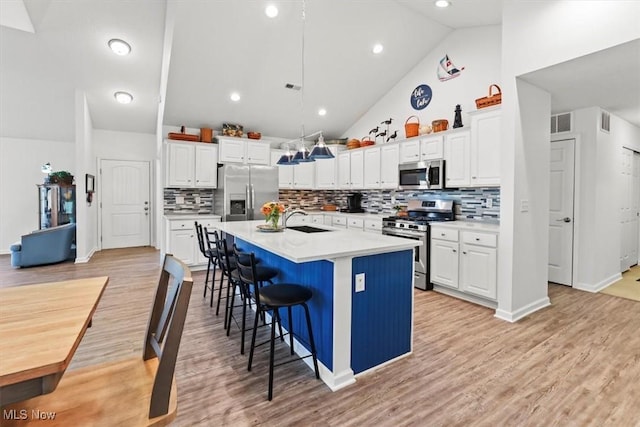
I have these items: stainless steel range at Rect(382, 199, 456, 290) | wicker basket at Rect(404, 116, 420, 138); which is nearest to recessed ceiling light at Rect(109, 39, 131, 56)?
wicker basket at Rect(404, 116, 420, 138)

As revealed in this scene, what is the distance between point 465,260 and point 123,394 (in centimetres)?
363

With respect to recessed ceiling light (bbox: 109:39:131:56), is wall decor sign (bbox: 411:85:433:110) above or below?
below

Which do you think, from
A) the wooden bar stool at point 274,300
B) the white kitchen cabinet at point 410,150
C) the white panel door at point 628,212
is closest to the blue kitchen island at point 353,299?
the wooden bar stool at point 274,300

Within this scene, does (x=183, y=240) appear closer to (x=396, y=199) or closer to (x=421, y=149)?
(x=396, y=199)

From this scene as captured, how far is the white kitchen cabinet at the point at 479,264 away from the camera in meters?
3.59

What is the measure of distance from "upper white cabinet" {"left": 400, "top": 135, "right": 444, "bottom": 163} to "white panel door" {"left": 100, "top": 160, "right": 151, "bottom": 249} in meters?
6.05

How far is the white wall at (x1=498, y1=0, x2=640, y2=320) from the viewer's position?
2.78m

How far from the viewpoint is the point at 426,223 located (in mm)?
4355

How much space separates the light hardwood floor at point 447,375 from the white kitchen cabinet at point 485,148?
157 centimetres

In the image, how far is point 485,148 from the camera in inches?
156

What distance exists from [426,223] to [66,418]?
13.2 feet

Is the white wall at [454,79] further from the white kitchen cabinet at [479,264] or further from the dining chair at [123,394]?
the dining chair at [123,394]

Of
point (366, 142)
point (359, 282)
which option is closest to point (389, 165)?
point (366, 142)

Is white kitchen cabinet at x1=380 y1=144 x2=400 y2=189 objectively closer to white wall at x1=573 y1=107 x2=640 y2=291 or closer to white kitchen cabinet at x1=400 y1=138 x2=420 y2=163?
white kitchen cabinet at x1=400 y1=138 x2=420 y2=163
